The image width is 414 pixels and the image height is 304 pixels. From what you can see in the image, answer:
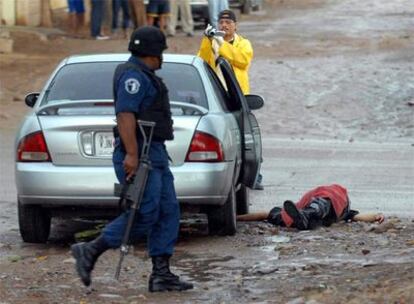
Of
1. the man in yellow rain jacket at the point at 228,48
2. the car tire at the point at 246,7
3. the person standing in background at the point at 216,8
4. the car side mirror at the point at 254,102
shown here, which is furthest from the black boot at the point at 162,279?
the car tire at the point at 246,7

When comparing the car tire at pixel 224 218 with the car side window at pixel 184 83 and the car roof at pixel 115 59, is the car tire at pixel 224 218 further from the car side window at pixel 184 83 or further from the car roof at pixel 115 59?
the car roof at pixel 115 59

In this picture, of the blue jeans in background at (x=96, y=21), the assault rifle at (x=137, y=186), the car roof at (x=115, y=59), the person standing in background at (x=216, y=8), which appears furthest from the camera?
the blue jeans in background at (x=96, y=21)

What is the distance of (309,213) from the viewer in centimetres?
1022

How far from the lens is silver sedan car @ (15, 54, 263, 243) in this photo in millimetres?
9188

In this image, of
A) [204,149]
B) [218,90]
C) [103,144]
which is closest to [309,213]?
[218,90]

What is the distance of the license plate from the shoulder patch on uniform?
1669 millimetres

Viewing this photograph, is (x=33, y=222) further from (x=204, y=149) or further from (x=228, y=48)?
(x=228, y=48)

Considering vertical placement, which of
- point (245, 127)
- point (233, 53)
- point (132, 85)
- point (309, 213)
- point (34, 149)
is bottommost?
point (309, 213)

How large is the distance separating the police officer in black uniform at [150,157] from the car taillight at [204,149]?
55.6 inches

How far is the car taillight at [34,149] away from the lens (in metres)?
9.24

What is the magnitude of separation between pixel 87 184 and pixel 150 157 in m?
1.64

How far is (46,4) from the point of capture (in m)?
30.5

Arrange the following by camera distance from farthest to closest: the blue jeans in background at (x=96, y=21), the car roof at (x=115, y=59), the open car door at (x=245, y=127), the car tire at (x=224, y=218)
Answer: the blue jeans in background at (x=96, y=21) < the open car door at (x=245, y=127) < the car roof at (x=115, y=59) < the car tire at (x=224, y=218)

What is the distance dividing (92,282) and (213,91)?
2.55m
